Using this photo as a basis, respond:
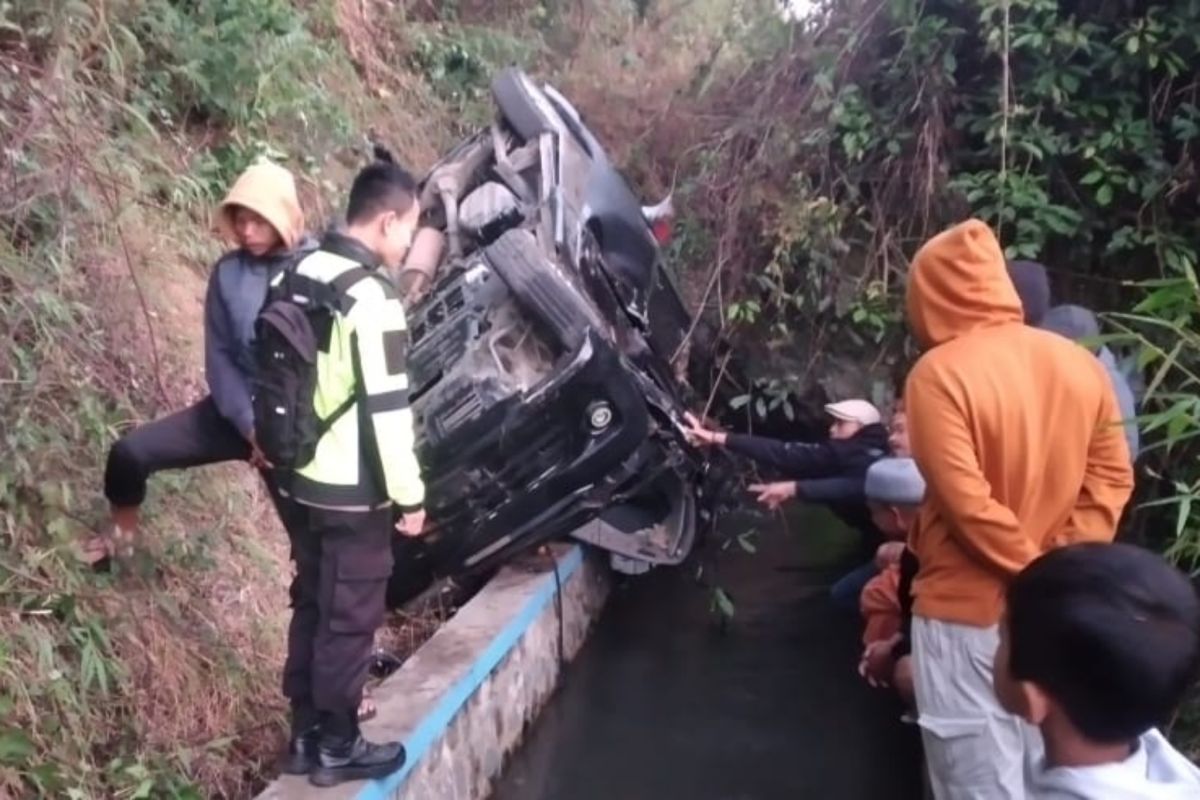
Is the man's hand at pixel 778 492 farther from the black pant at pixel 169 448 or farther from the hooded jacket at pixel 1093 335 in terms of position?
the black pant at pixel 169 448

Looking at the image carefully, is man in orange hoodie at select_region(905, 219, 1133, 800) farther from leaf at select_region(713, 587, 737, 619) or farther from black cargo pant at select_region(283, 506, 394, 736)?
leaf at select_region(713, 587, 737, 619)

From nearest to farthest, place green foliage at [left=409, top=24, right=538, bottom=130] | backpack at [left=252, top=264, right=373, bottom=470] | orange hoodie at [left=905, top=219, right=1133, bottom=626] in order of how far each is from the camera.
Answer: orange hoodie at [left=905, top=219, right=1133, bottom=626] → backpack at [left=252, top=264, right=373, bottom=470] → green foliage at [left=409, top=24, right=538, bottom=130]

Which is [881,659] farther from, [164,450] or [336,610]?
[164,450]

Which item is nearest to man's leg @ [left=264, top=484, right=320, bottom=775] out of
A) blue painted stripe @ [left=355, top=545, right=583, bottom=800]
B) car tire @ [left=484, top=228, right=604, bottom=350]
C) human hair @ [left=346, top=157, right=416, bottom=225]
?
blue painted stripe @ [left=355, top=545, right=583, bottom=800]

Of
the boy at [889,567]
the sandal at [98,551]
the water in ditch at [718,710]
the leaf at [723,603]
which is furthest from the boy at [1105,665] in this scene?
the leaf at [723,603]

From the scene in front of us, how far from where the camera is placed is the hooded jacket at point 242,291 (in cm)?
384

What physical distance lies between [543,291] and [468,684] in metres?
1.41

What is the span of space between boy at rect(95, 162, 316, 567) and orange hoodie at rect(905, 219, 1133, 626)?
5.93 ft

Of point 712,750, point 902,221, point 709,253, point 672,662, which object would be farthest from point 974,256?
point 709,253

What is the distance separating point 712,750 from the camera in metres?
5.04

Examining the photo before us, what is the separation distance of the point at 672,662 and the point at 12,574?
296cm

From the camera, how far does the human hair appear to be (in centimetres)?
355

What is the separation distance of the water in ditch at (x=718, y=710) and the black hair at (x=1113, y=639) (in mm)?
3175

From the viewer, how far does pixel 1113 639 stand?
1646 millimetres
